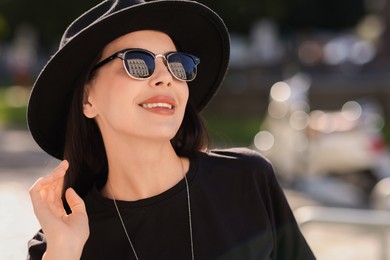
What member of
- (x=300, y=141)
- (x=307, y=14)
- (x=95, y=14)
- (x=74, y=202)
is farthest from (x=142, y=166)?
(x=307, y=14)

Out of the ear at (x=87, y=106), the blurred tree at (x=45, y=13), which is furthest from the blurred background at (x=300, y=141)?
the ear at (x=87, y=106)

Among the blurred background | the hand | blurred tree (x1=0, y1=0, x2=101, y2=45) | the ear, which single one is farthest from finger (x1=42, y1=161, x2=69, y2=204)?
blurred tree (x1=0, y1=0, x2=101, y2=45)

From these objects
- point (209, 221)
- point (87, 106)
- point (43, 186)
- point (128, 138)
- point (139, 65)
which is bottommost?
point (209, 221)

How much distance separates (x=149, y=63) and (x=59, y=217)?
53 cm

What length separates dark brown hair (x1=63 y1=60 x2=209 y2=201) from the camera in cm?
280

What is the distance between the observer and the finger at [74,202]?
2.49m

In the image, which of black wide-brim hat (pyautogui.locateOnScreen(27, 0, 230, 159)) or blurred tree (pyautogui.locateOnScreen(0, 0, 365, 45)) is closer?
black wide-brim hat (pyautogui.locateOnScreen(27, 0, 230, 159))

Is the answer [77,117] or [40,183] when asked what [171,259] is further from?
[77,117]

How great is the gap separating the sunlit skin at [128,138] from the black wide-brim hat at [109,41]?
69 millimetres

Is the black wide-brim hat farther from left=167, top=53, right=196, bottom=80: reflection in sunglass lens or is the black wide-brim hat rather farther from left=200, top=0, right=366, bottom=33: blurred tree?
left=200, top=0, right=366, bottom=33: blurred tree

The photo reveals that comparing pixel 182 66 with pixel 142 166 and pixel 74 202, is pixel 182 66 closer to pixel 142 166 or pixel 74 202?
pixel 142 166

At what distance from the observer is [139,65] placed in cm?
257

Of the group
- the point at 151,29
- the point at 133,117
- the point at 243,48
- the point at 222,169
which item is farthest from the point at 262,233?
the point at 243,48

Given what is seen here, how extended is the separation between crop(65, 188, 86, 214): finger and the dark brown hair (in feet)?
0.69
